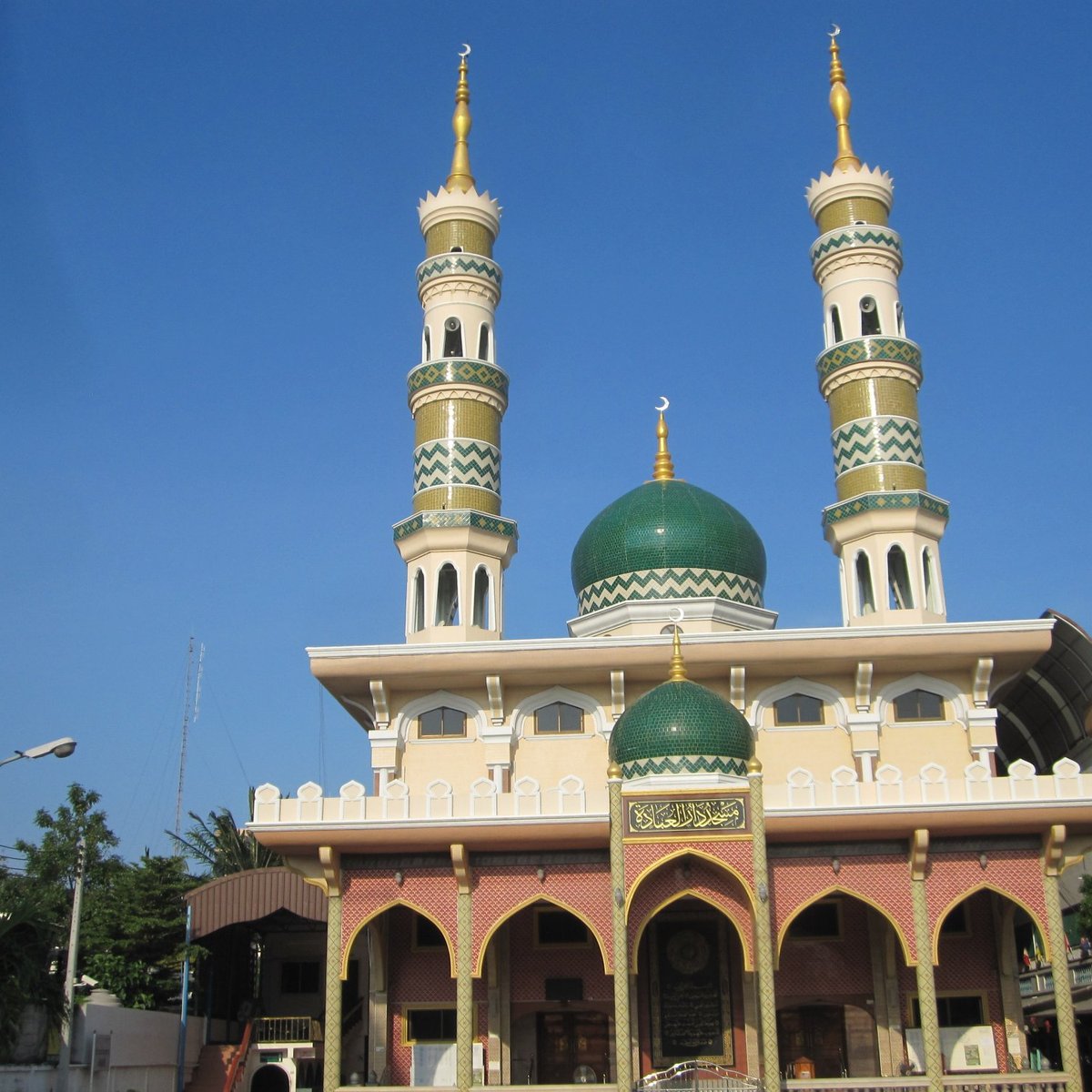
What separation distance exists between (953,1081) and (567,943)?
20.9 ft

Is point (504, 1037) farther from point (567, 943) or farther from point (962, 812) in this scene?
point (962, 812)

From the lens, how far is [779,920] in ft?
61.8

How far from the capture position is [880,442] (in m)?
25.4

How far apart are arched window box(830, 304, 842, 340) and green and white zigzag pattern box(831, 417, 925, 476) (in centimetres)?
224

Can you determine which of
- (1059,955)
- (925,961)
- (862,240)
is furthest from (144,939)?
(862,240)

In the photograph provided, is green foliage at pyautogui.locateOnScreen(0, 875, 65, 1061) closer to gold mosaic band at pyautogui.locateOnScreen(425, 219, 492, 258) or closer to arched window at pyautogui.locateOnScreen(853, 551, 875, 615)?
arched window at pyautogui.locateOnScreen(853, 551, 875, 615)

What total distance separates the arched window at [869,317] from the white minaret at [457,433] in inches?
284

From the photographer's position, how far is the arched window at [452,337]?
89.0ft

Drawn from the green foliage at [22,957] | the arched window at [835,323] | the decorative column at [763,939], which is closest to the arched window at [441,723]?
the decorative column at [763,939]

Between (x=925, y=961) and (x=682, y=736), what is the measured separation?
448cm

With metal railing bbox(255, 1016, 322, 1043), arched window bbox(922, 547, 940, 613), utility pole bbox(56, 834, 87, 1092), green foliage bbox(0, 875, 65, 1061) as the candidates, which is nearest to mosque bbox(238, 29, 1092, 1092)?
arched window bbox(922, 547, 940, 613)

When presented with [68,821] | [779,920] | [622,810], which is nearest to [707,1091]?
[779,920]

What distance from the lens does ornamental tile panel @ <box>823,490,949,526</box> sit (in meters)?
24.7

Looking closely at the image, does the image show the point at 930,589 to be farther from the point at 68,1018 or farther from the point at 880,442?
the point at 68,1018
